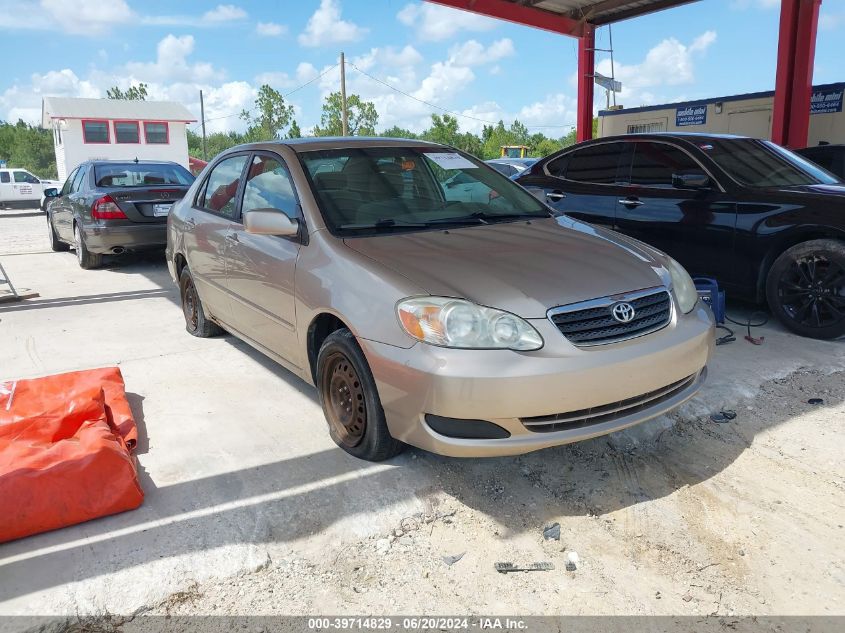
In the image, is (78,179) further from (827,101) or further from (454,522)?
(827,101)

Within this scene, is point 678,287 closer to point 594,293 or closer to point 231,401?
point 594,293

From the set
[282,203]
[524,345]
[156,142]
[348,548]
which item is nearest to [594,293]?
[524,345]

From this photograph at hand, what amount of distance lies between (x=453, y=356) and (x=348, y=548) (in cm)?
87

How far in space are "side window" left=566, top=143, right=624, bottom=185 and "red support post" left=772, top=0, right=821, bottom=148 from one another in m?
5.40

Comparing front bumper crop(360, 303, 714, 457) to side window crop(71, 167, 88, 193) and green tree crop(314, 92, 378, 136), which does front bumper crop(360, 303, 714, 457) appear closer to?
side window crop(71, 167, 88, 193)

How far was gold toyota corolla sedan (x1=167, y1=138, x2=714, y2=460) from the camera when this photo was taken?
2691mm

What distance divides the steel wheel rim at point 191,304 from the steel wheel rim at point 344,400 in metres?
2.35

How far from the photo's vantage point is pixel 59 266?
9234 millimetres

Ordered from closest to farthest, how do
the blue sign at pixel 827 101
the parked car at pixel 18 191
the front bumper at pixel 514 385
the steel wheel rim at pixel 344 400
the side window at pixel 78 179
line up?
1. the front bumper at pixel 514 385
2. the steel wheel rim at pixel 344 400
3. the side window at pixel 78 179
4. the blue sign at pixel 827 101
5. the parked car at pixel 18 191

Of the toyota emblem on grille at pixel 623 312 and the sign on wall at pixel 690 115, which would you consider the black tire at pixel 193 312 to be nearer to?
the toyota emblem on grille at pixel 623 312

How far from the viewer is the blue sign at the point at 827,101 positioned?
12.6m

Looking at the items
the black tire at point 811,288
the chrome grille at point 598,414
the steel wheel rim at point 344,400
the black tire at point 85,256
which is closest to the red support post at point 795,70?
the black tire at point 811,288

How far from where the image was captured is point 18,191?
970 inches

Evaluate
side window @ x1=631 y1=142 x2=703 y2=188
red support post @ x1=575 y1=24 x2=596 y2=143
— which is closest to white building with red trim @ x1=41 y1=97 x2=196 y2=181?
red support post @ x1=575 y1=24 x2=596 y2=143
